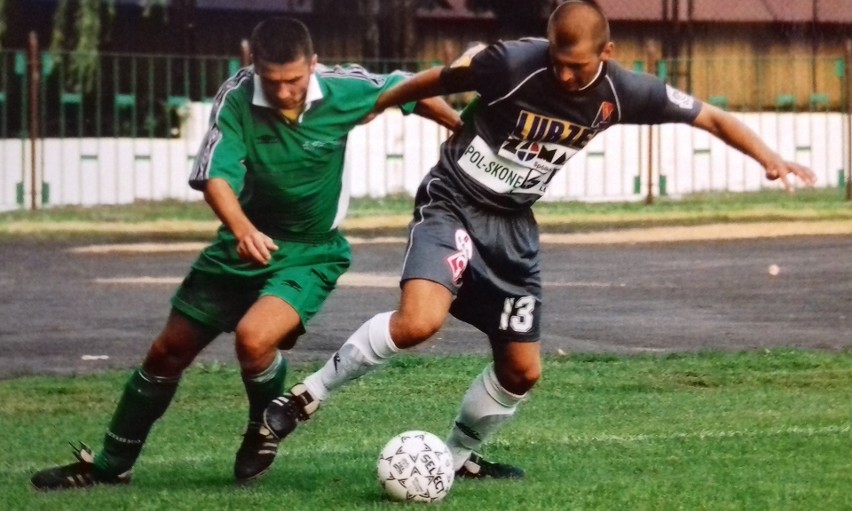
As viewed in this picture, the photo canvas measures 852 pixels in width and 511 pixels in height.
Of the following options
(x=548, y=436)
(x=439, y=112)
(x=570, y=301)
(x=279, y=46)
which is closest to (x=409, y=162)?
(x=570, y=301)

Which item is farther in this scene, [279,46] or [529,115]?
[529,115]

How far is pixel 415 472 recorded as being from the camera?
608 centimetres

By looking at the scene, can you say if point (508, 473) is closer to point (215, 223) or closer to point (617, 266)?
point (617, 266)

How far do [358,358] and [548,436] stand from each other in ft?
6.89

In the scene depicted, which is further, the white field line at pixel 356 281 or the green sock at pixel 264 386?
the white field line at pixel 356 281

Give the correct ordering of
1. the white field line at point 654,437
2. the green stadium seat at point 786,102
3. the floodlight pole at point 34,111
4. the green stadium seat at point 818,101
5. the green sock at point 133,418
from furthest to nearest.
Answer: the green stadium seat at point 786,102
the green stadium seat at point 818,101
the floodlight pole at point 34,111
the white field line at point 654,437
the green sock at point 133,418

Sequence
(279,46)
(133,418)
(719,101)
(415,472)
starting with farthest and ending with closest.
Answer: (719,101), (133,418), (279,46), (415,472)

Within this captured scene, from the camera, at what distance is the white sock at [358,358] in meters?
6.29

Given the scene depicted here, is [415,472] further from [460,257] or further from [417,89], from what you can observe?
[417,89]

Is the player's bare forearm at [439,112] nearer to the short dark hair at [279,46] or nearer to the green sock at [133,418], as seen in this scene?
the short dark hair at [279,46]

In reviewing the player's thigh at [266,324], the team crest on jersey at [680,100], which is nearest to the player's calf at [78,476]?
the player's thigh at [266,324]

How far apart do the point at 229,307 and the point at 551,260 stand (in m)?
11.4

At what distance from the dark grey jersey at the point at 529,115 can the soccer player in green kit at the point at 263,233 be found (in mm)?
275

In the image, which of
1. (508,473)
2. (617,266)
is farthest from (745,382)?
(617,266)
